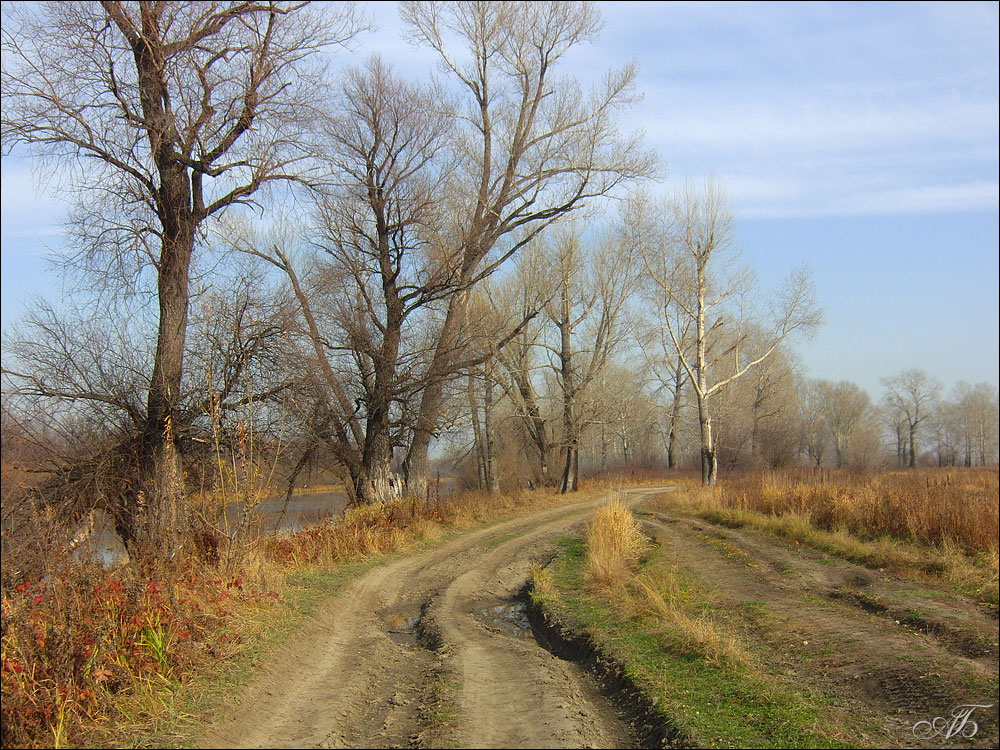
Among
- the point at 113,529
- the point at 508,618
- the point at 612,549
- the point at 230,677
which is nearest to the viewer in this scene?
the point at 230,677

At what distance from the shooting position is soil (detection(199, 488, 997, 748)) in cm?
508

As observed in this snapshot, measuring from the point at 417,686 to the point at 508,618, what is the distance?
10.8 feet

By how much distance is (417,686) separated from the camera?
248 inches

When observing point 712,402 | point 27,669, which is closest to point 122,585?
point 27,669

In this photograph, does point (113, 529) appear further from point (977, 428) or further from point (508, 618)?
point (977, 428)

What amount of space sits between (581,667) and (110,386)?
1000cm

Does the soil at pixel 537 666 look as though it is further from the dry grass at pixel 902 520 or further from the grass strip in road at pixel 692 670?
the dry grass at pixel 902 520

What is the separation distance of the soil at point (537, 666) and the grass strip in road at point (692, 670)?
0.79ft

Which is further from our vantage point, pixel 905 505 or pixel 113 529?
pixel 113 529

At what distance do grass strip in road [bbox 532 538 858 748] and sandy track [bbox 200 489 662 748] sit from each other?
1.69 feet

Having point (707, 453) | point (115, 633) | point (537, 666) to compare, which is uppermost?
point (707, 453)

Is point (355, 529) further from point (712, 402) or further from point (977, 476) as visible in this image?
point (712, 402)

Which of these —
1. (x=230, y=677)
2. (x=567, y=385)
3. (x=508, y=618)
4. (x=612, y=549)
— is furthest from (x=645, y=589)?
(x=567, y=385)

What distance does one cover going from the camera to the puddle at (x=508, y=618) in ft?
28.7
